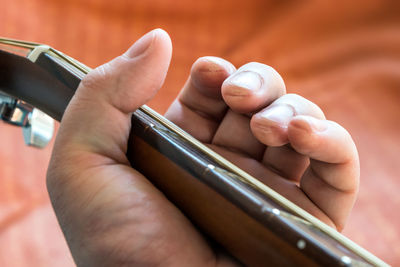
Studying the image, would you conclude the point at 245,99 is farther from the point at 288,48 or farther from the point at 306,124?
the point at 288,48

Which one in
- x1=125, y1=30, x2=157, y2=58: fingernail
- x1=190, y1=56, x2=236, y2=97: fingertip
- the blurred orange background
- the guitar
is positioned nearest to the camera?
the guitar

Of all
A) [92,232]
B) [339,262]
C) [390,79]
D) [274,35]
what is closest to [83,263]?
[92,232]

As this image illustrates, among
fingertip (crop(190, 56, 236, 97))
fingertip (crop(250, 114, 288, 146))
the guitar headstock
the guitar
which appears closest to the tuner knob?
the guitar headstock

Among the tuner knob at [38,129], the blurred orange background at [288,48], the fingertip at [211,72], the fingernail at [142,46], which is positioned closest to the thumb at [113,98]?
the fingernail at [142,46]

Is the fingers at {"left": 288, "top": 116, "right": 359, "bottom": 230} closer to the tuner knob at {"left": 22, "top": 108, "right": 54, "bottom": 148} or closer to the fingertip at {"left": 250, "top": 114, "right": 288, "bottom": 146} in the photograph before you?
the fingertip at {"left": 250, "top": 114, "right": 288, "bottom": 146}

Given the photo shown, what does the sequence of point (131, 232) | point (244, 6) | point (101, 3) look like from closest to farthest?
1. point (131, 232)
2. point (101, 3)
3. point (244, 6)

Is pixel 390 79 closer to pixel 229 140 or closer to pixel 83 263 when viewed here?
pixel 229 140
